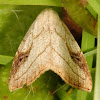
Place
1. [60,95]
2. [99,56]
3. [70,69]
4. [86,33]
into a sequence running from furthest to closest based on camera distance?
1. [60,95]
2. [86,33]
3. [70,69]
4. [99,56]

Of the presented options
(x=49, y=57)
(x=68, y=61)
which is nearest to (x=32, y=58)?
(x=49, y=57)

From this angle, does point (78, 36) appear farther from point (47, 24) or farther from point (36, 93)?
point (36, 93)

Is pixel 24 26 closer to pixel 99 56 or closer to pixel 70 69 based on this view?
pixel 70 69

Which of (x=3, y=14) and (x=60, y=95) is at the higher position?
(x=3, y=14)

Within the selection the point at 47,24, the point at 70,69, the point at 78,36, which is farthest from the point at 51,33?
the point at 78,36

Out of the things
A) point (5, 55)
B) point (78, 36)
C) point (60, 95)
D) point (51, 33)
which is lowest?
point (60, 95)

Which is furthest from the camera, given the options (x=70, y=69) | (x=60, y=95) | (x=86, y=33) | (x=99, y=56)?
(x=60, y=95)

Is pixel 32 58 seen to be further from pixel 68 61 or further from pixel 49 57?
pixel 68 61

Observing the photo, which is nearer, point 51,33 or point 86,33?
point 51,33
